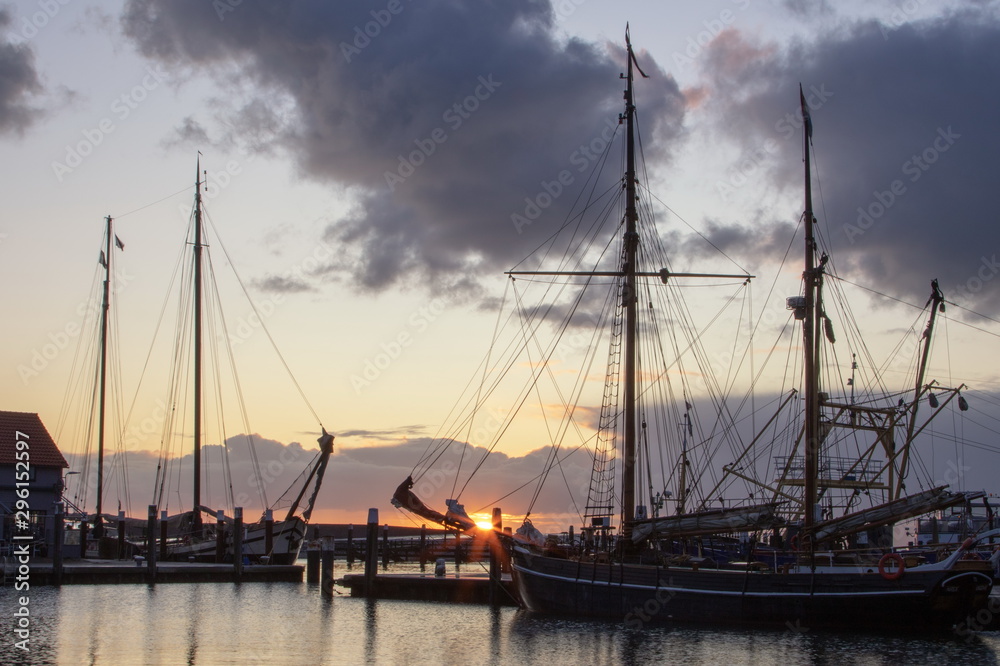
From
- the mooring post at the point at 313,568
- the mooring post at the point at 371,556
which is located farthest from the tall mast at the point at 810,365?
the mooring post at the point at 313,568

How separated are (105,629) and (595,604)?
1783 cm

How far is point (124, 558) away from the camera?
65.2m

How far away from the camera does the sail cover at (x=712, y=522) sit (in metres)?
37.2

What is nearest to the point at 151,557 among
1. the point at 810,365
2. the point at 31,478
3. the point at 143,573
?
the point at 143,573

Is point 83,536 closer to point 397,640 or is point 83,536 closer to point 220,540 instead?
point 220,540

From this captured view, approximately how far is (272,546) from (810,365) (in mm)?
36942

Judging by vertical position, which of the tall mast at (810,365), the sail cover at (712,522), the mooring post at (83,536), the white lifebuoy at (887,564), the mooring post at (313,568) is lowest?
the mooring post at (313,568)

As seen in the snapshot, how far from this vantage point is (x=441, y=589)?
4769 cm

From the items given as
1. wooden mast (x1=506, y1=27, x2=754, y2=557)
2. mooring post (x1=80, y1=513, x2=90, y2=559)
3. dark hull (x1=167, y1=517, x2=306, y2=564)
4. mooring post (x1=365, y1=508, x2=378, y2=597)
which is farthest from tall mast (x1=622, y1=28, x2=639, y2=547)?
mooring post (x1=80, y1=513, x2=90, y2=559)

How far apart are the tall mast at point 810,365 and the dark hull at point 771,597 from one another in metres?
4.02

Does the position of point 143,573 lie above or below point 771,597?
below

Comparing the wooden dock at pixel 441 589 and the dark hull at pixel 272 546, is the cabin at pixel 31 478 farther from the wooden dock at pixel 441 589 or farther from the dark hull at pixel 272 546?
the wooden dock at pixel 441 589

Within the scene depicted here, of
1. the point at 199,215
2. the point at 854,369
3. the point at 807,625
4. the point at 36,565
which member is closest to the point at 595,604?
the point at 807,625

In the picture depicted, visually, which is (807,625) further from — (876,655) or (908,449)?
(908,449)
